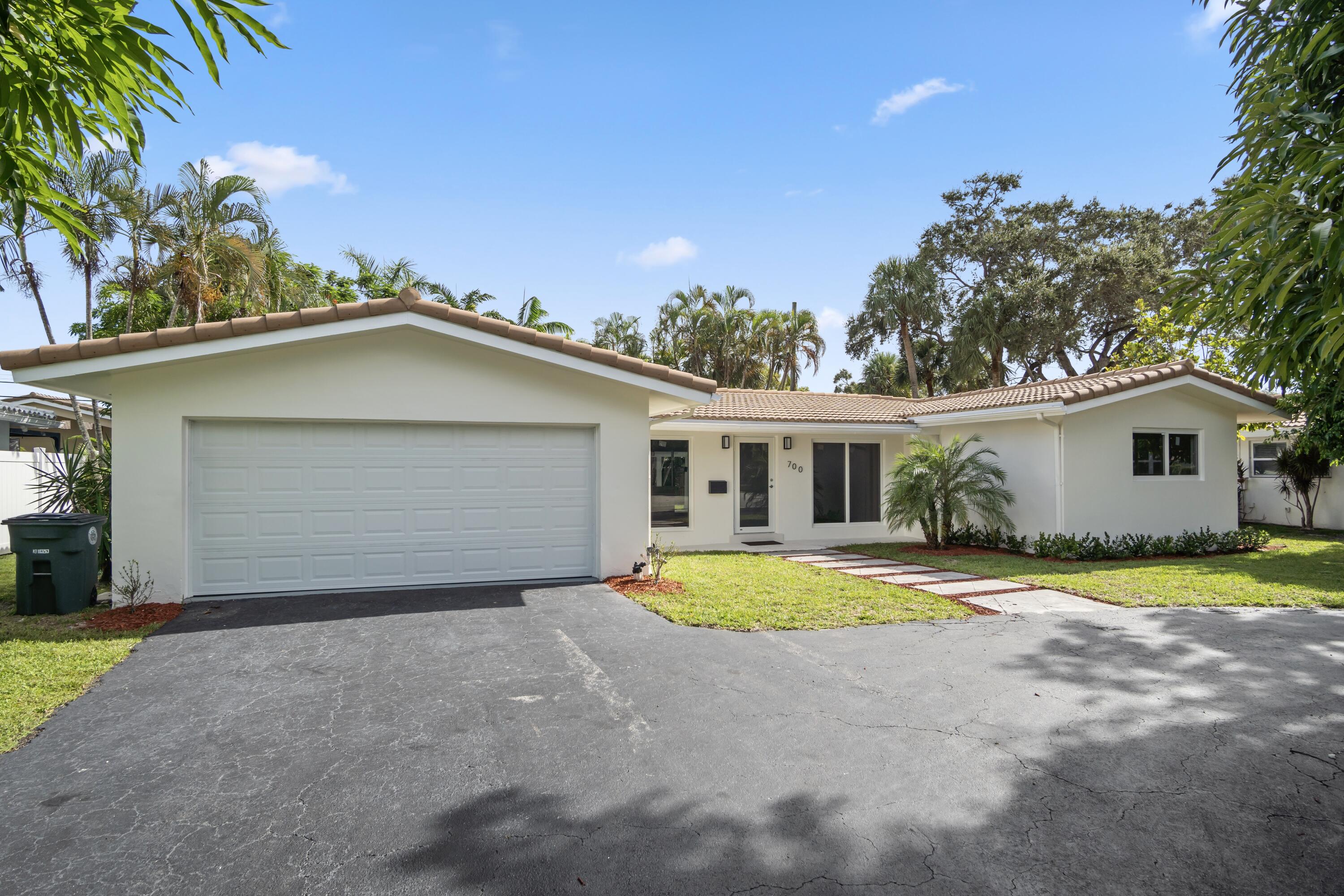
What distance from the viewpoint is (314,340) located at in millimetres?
8227

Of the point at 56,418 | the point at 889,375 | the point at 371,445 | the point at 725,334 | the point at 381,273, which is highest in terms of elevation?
the point at 381,273

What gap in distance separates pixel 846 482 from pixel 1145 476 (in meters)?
5.80

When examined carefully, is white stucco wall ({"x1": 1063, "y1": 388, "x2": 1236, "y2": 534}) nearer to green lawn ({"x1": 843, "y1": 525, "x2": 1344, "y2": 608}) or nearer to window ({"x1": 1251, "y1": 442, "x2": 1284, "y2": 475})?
green lawn ({"x1": 843, "y1": 525, "x2": 1344, "y2": 608})

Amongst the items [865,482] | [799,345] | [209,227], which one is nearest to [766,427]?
[865,482]

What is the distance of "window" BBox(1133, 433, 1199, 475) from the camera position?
44.0 feet

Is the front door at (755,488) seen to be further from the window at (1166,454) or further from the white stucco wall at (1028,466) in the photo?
the window at (1166,454)

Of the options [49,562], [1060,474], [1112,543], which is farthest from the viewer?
[1112,543]

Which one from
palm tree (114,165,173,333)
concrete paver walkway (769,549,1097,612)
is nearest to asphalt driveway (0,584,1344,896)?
concrete paver walkway (769,549,1097,612)

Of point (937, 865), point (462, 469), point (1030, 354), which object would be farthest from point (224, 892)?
point (1030, 354)

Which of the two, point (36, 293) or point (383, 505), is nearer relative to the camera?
point (383, 505)

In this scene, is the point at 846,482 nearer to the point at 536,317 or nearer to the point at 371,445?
the point at 371,445

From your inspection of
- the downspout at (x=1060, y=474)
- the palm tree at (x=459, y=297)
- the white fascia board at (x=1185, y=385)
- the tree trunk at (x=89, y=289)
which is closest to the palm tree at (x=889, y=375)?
the palm tree at (x=459, y=297)

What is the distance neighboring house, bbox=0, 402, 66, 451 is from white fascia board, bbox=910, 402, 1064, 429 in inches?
851

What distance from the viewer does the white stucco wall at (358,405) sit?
26.0 feet
